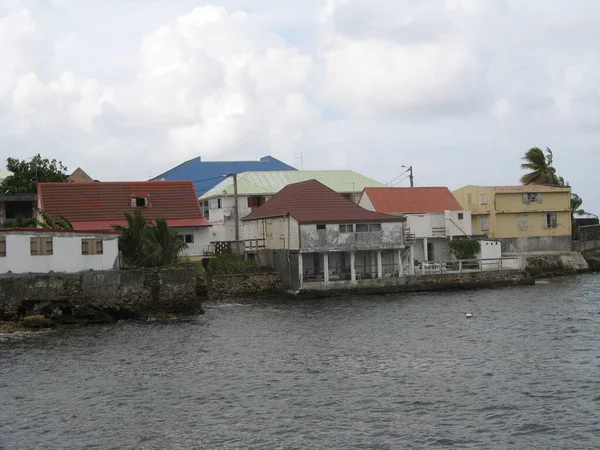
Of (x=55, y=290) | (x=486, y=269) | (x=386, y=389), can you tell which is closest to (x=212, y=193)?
(x=486, y=269)

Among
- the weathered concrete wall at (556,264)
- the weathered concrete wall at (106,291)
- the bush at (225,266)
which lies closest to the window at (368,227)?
the bush at (225,266)

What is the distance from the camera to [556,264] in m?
64.8

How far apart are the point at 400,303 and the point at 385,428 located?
86.7 feet

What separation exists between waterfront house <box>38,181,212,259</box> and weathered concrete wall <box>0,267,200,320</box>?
1516 centimetres

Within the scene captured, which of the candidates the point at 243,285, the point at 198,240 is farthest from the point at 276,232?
the point at 198,240

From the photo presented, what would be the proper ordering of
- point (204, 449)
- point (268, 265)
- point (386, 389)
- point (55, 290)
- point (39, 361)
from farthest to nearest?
point (268, 265), point (55, 290), point (39, 361), point (386, 389), point (204, 449)

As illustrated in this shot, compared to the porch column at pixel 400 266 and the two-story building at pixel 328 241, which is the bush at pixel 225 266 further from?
the porch column at pixel 400 266

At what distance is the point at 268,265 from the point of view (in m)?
54.8

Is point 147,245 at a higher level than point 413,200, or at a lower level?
lower

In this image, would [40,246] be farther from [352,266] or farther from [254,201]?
[254,201]

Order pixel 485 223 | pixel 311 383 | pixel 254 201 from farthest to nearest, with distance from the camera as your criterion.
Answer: pixel 254 201 → pixel 485 223 → pixel 311 383

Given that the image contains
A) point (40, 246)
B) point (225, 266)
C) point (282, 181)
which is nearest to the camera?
point (40, 246)

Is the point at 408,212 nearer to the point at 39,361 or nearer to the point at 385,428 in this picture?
the point at 39,361

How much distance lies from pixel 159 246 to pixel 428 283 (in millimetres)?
19482
